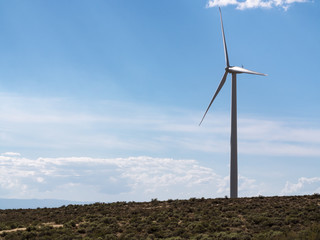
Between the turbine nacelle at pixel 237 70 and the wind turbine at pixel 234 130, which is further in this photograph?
the turbine nacelle at pixel 237 70

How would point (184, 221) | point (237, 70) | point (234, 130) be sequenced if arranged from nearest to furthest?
point (184, 221) → point (234, 130) → point (237, 70)

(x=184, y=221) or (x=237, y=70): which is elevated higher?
A: (x=237, y=70)

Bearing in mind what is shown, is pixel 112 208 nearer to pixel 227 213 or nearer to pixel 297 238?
pixel 227 213

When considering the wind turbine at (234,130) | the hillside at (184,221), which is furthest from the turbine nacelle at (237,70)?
the hillside at (184,221)

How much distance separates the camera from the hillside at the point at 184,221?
32.4 meters

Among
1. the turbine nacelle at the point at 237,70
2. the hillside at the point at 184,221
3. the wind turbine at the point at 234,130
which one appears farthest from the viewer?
the turbine nacelle at the point at 237,70

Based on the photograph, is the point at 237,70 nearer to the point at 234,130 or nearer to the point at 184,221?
the point at 234,130

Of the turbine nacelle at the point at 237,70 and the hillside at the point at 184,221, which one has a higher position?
the turbine nacelle at the point at 237,70

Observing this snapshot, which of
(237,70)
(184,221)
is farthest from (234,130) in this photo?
(184,221)

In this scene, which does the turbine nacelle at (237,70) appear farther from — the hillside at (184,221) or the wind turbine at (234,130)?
the hillside at (184,221)

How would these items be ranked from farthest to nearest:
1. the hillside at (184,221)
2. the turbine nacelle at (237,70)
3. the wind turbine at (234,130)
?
the turbine nacelle at (237,70), the wind turbine at (234,130), the hillside at (184,221)

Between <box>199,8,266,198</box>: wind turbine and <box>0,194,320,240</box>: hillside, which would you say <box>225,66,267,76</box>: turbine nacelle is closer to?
<box>199,8,266,198</box>: wind turbine

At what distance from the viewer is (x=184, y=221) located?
38.2 metres

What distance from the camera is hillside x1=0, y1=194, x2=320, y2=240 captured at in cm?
3241
